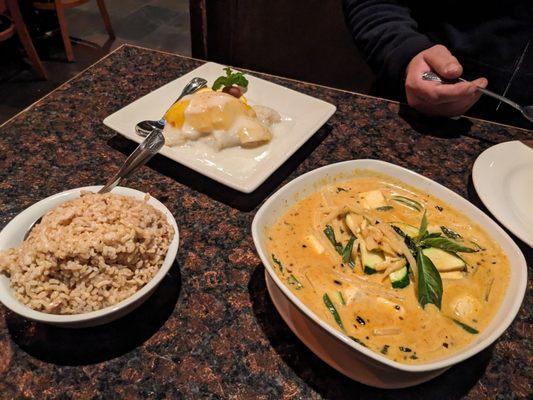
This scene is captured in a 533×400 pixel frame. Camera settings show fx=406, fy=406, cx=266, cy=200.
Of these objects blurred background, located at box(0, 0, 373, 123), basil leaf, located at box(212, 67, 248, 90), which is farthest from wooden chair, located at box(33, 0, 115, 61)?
basil leaf, located at box(212, 67, 248, 90)

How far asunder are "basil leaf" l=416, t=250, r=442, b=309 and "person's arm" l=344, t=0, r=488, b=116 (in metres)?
0.89

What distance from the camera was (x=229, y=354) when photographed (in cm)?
84

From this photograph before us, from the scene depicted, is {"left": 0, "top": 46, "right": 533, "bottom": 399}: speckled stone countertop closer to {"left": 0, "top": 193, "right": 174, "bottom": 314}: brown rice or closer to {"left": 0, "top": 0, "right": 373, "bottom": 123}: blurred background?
{"left": 0, "top": 193, "right": 174, "bottom": 314}: brown rice

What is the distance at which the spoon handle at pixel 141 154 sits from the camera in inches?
43.6

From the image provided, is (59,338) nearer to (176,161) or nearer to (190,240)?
(190,240)

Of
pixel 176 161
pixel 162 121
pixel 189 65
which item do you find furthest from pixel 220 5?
pixel 176 161

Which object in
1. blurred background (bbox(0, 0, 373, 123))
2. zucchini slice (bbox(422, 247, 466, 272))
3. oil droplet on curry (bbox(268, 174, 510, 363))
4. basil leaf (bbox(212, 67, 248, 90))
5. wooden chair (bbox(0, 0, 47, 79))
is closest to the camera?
oil droplet on curry (bbox(268, 174, 510, 363))

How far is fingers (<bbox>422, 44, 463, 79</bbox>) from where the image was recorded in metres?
1.48

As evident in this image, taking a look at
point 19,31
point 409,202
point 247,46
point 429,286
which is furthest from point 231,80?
point 19,31

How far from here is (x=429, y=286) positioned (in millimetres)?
801

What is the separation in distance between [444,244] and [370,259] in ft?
0.57

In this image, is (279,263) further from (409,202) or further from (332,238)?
(409,202)

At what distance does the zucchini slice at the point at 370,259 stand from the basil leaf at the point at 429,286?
0.09 m

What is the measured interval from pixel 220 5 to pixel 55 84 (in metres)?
1.96
